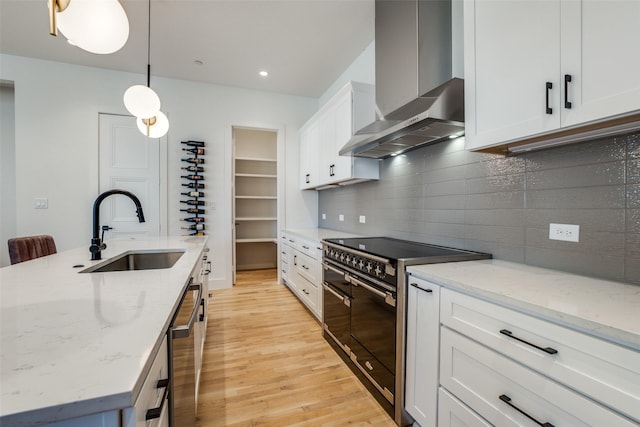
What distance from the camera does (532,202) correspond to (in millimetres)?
1509

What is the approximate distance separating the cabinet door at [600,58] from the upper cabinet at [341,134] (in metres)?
1.76

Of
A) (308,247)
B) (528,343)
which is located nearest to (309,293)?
(308,247)

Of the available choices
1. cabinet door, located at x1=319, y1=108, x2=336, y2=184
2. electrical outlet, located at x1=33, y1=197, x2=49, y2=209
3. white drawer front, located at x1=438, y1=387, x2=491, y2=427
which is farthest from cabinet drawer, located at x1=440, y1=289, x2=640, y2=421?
electrical outlet, located at x1=33, y1=197, x2=49, y2=209

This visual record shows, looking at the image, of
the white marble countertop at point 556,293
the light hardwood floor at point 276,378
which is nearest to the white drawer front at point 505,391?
the white marble countertop at point 556,293

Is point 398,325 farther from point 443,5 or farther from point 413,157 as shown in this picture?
point 443,5

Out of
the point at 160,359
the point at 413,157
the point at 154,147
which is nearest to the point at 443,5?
the point at 413,157

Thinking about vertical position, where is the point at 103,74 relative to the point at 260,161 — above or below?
above

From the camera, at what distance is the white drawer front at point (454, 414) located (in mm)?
1154

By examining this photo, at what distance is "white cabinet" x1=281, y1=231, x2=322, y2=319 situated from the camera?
2.85m

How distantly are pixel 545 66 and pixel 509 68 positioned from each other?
0.16m

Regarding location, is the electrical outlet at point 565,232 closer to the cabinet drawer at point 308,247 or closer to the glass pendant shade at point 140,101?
the cabinet drawer at point 308,247

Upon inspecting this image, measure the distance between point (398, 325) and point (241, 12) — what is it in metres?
2.91

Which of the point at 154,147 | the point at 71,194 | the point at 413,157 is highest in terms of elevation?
the point at 154,147

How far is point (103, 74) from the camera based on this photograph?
3727 millimetres
